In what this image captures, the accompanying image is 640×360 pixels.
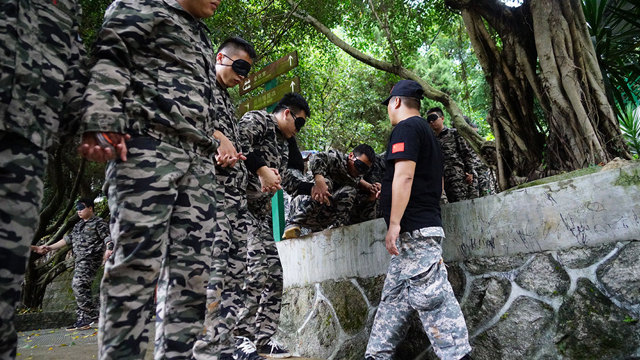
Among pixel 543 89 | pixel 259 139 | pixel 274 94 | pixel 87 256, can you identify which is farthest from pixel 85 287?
pixel 543 89

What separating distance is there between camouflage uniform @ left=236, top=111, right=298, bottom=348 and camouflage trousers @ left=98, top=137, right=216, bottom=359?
148 centimetres

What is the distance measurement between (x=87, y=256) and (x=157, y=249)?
7399 mm

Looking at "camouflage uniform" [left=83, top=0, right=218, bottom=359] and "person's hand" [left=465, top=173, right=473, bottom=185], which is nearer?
"camouflage uniform" [left=83, top=0, right=218, bottom=359]

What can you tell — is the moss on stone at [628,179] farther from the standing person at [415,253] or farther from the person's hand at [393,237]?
the person's hand at [393,237]

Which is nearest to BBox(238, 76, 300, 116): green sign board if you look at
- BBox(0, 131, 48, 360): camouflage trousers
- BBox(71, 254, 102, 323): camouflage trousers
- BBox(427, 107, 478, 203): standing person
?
BBox(427, 107, 478, 203): standing person

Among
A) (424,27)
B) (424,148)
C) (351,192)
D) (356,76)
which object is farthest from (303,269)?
(356,76)

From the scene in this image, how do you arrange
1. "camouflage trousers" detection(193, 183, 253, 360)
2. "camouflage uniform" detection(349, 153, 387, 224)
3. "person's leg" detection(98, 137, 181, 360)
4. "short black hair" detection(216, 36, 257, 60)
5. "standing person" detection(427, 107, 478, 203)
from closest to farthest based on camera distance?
1. "person's leg" detection(98, 137, 181, 360)
2. "camouflage trousers" detection(193, 183, 253, 360)
3. "short black hair" detection(216, 36, 257, 60)
4. "camouflage uniform" detection(349, 153, 387, 224)
5. "standing person" detection(427, 107, 478, 203)

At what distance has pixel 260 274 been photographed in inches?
135

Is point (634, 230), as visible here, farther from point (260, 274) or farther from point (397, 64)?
point (397, 64)

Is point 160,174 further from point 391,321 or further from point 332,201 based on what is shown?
point 332,201

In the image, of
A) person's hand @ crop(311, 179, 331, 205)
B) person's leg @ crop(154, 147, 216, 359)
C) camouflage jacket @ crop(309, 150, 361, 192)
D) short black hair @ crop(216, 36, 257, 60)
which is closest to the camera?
person's leg @ crop(154, 147, 216, 359)

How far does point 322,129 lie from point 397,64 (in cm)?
939

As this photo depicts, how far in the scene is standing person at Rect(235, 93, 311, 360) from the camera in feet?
11.2

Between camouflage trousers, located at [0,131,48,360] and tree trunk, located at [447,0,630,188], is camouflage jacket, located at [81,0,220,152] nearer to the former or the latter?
camouflage trousers, located at [0,131,48,360]
